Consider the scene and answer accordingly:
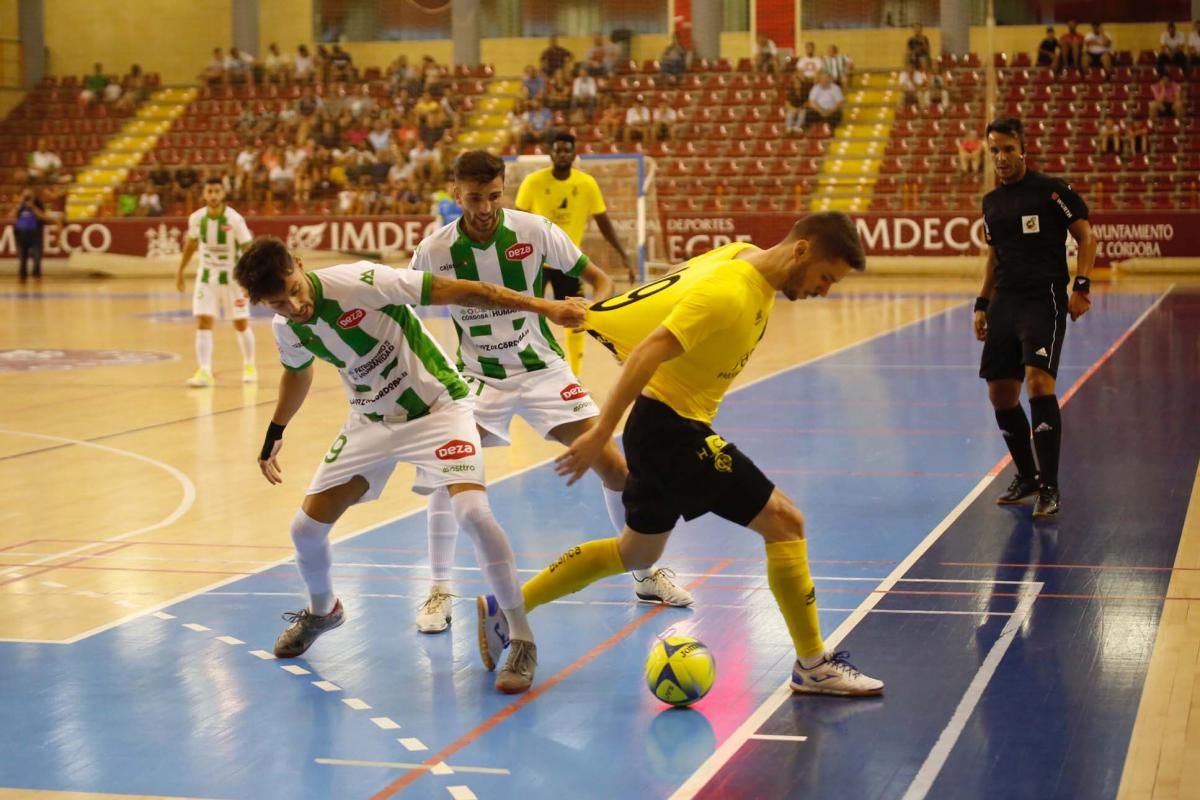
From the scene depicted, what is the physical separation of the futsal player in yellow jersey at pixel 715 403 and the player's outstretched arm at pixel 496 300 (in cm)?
10

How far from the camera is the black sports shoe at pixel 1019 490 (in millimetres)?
9430

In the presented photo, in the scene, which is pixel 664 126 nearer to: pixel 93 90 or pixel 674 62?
pixel 674 62

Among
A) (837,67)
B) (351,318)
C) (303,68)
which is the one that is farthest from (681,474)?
(303,68)

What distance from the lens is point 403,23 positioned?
4347cm

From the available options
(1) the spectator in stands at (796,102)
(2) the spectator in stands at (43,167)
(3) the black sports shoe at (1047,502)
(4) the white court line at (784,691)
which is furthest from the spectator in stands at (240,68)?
(3) the black sports shoe at (1047,502)

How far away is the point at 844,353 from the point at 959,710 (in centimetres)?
1293

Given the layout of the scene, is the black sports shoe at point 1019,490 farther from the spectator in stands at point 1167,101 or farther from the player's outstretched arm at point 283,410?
the spectator in stands at point 1167,101

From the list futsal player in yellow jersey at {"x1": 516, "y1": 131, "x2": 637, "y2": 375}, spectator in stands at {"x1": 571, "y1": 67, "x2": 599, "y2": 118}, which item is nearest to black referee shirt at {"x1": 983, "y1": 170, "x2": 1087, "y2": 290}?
futsal player in yellow jersey at {"x1": 516, "y1": 131, "x2": 637, "y2": 375}

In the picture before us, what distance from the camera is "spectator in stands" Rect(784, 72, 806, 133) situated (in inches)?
1403

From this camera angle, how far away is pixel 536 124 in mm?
36406

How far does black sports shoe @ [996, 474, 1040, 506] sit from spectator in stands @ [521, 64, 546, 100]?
29671 millimetres

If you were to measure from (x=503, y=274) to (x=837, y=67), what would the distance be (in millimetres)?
30324

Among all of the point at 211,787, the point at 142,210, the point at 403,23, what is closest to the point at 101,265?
the point at 142,210

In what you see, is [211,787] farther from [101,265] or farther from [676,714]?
[101,265]
